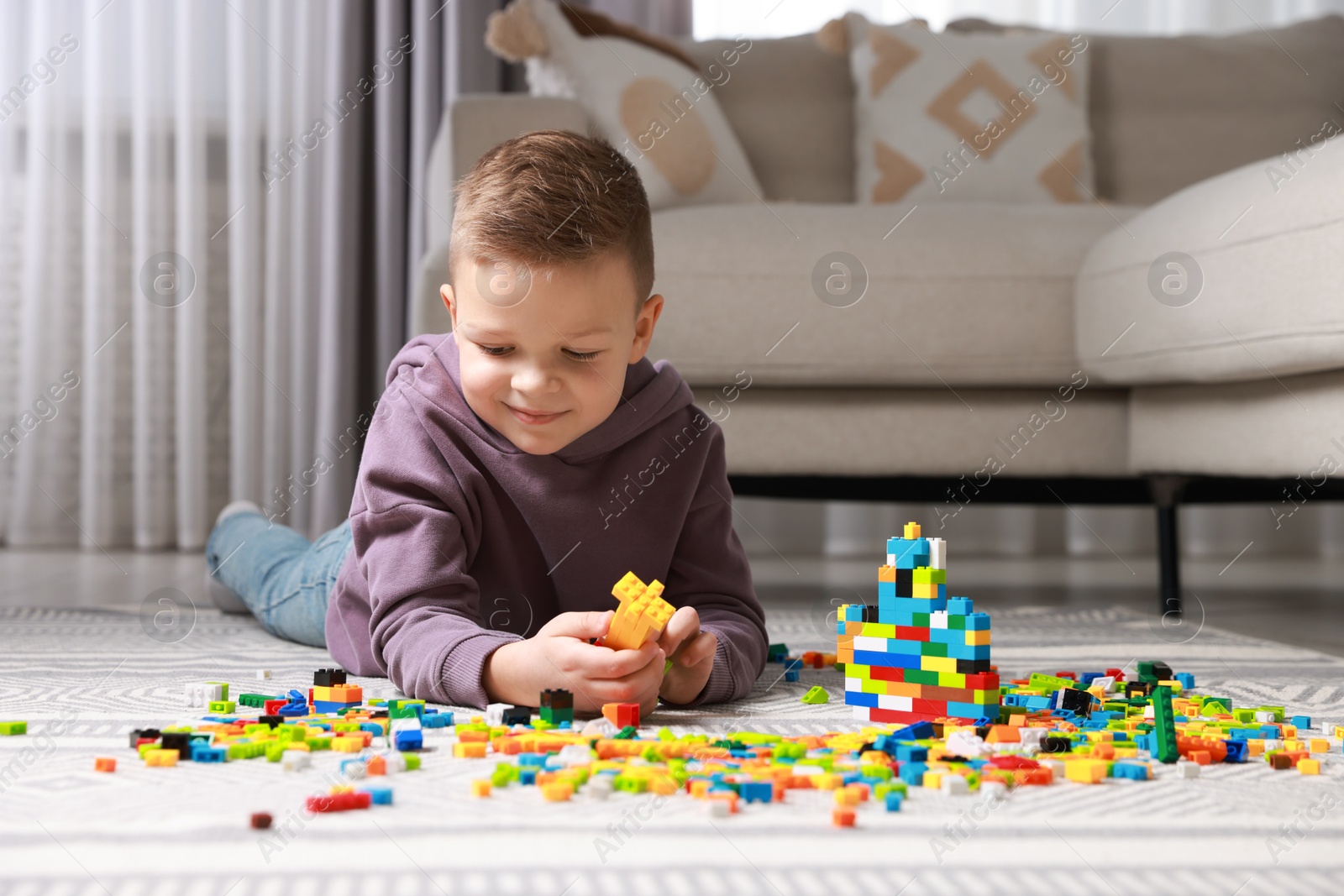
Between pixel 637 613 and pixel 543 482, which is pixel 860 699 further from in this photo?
pixel 543 482

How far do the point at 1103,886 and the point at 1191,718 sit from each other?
1.26ft

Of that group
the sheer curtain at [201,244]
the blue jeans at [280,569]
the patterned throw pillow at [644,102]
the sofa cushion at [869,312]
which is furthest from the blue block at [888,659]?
the sheer curtain at [201,244]

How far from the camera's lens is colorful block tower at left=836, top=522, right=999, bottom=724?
0.83 meters

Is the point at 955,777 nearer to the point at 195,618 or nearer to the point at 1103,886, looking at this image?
the point at 1103,886

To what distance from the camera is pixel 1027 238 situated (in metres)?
1.66

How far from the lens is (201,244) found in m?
2.86

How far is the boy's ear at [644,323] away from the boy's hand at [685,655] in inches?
9.9

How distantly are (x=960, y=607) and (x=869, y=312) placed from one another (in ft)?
2.72

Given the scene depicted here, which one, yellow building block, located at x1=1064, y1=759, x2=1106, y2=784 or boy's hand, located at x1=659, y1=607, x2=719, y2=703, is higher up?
boy's hand, located at x1=659, y1=607, x2=719, y2=703

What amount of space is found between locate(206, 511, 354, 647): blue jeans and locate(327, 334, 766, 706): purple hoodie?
152mm

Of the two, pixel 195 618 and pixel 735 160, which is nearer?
pixel 195 618

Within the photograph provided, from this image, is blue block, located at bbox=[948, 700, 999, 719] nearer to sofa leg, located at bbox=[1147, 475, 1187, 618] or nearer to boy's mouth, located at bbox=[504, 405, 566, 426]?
boy's mouth, located at bbox=[504, 405, 566, 426]

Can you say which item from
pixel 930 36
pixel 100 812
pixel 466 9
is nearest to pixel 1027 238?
pixel 930 36

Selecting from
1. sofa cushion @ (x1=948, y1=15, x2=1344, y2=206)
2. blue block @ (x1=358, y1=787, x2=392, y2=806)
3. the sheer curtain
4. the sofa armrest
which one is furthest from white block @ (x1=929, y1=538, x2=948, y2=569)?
the sheer curtain
